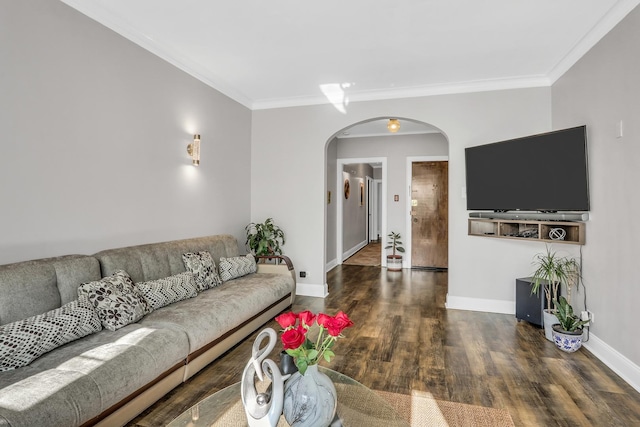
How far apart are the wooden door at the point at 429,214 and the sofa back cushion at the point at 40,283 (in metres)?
5.64

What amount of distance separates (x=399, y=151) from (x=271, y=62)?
3.83m

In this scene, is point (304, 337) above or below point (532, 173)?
below

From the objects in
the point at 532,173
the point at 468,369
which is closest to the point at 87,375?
the point at 468,369

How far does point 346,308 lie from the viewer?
4.27 meters

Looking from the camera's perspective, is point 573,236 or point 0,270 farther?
point 573,236

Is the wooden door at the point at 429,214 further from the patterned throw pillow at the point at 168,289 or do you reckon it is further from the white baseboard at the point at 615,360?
the patterned throw pillow at the point at 168,289

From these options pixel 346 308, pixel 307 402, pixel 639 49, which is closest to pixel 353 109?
pixel 346 308

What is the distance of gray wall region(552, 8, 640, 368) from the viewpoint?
2469mm

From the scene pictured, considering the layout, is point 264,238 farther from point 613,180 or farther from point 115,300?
point 613,180

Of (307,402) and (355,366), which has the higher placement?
(307,402)

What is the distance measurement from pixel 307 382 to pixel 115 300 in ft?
5.27

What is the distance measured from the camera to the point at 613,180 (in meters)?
2.74

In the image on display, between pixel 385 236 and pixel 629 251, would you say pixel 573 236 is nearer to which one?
pixel 629 251

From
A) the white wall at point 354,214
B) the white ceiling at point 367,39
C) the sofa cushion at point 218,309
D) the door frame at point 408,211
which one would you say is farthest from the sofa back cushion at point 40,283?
the door frame at point 408,211
